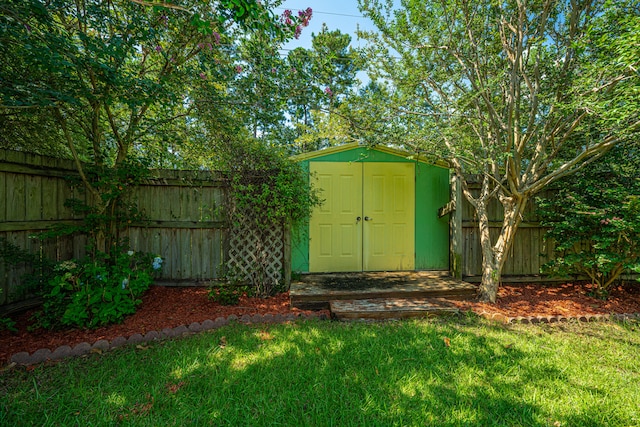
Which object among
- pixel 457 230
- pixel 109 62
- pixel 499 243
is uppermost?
pixel 109 62

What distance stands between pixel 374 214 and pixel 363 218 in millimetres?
214

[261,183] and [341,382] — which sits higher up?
[261,183]

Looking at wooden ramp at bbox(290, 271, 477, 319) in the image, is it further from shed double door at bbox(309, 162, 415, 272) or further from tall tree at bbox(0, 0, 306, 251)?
tall tree at bbox(0, 0, 306, 251)

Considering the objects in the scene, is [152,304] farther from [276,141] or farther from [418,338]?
[418,338]

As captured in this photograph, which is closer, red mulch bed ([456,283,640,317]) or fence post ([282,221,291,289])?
red mulch bed ([456,283,640,317])

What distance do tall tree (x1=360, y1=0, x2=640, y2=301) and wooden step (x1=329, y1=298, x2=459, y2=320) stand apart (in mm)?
968

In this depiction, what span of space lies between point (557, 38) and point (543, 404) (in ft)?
13.7

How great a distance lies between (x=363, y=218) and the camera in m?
5.02

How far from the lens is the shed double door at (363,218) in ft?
16.2

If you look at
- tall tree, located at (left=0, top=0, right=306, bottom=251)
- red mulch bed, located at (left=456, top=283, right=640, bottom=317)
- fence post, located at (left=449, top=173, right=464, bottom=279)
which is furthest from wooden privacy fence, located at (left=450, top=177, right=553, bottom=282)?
tall tree, located at (left=0, top=0, right=306, bottom=251)

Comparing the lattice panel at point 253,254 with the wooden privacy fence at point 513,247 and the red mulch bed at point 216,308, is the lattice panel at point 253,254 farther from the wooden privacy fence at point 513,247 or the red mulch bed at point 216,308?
the wooden privacy fence at point 513,247

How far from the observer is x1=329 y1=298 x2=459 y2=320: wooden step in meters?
3.30

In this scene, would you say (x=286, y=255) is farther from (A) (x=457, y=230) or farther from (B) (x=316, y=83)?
(A) (x=457, y=230)

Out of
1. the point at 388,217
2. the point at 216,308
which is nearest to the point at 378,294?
the point at 388,217
